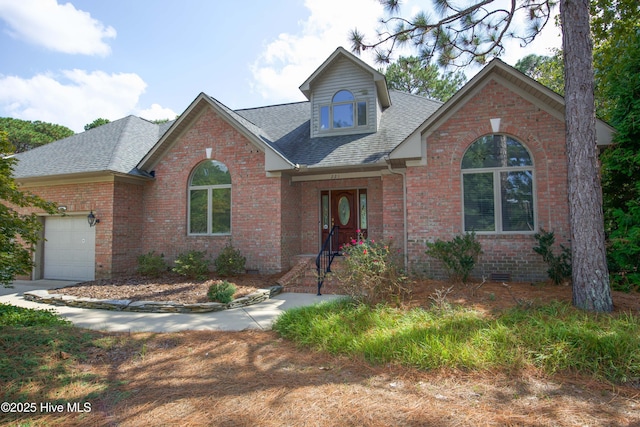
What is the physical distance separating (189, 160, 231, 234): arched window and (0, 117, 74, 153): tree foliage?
2639cm

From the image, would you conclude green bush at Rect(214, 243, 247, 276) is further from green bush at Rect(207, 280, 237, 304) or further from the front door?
the front door

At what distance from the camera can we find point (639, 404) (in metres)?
2.93

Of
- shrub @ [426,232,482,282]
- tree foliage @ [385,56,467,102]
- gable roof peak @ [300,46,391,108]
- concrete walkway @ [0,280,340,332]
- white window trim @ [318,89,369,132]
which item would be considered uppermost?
tree foliage @ [385,56,467,102]

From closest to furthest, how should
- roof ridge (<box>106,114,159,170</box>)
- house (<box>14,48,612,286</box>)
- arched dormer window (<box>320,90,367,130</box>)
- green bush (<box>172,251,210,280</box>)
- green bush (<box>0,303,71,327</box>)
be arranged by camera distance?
green bush (<box>0,303,71,327</box>)
house (<box>14,48,612,286</box>)
green bush (<box>172,251,210,280</box>)
roof ridge (<box>106,114,159,170</box>)
arched dormer window (<box>320,90,367,130</box>)

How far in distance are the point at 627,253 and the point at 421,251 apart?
3870 mm

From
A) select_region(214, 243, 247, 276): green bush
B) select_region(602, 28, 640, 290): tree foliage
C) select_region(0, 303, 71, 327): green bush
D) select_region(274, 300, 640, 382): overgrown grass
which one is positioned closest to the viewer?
select_region(274, 300, 640, 382): overgrown grass

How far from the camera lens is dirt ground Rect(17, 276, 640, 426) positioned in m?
2.79

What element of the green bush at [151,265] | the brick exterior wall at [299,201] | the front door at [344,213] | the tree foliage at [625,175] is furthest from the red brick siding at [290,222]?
the tree foliage at [625,175]

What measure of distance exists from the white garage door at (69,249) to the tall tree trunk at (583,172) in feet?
40.5

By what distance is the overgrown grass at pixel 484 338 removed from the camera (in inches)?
140

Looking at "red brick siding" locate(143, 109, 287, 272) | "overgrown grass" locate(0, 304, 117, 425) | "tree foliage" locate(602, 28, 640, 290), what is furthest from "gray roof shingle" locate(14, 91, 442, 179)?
"overgrown grass" locate(0, 304, 117, 425)

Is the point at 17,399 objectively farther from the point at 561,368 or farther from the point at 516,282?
the point at 516,282

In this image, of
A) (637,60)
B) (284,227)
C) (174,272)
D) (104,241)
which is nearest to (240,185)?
(284,227)

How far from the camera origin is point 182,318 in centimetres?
650
